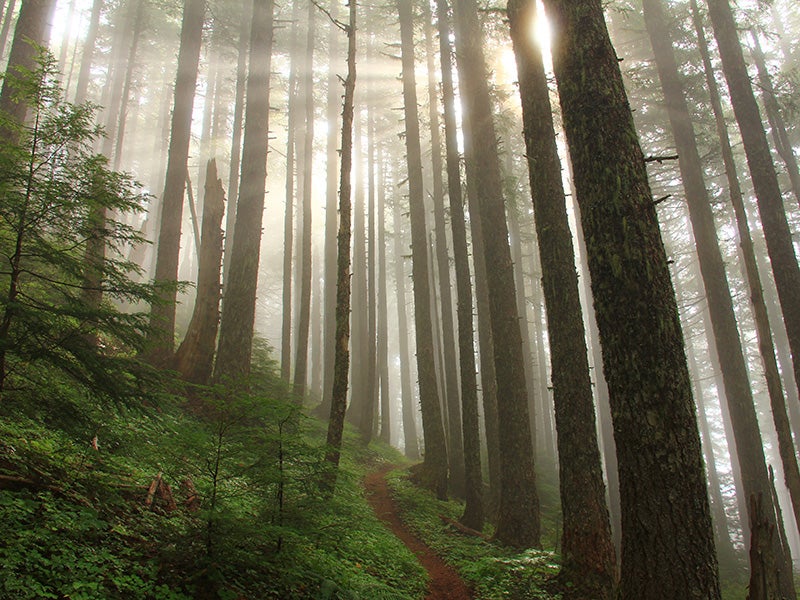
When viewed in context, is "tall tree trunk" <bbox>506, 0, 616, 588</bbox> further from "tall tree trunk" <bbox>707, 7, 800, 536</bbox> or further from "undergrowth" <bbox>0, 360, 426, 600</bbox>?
"tall tree trunk" <bbox>707, 7, 800, 536</bbox>

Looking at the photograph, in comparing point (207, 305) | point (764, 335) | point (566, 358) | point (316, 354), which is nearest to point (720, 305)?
point (764, 335)

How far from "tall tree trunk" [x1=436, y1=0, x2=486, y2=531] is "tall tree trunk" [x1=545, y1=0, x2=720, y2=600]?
20.6 feet

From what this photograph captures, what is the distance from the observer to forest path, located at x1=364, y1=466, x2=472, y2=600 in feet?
21.5

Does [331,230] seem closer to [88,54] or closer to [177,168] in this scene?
[177,168]

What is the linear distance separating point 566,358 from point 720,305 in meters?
9.22

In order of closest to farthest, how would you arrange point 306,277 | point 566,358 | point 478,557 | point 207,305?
point 566,358
point 478,557
point 207,305
point 306,277

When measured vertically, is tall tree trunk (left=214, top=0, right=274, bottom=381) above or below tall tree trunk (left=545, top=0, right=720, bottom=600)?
above

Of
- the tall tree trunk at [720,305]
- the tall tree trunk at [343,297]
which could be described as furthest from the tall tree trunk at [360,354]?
the tall tree trunk at [720,305]

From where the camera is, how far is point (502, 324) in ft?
31.2

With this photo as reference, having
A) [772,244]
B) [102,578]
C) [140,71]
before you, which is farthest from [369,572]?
[140,71]

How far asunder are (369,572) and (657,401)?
4469 mm

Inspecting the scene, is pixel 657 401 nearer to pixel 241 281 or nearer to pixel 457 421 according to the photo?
pixel 241 281

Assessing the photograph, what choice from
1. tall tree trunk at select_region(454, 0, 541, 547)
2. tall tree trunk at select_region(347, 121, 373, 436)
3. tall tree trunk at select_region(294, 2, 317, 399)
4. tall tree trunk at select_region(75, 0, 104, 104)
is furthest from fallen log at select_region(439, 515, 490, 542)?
tall tree trunk at select_region(75, 0, 104, 104)

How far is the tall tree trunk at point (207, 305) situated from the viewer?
415 inches
